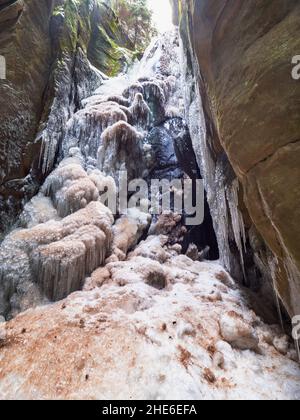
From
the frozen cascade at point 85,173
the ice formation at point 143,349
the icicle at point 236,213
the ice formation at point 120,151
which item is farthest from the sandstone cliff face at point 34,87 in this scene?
the icicle at point 236,213

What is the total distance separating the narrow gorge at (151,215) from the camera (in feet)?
9.04

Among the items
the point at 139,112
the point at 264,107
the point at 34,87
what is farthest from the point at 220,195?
the point at 34,87

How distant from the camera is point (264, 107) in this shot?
97.9 inches

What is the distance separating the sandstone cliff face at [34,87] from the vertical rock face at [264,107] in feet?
17.8

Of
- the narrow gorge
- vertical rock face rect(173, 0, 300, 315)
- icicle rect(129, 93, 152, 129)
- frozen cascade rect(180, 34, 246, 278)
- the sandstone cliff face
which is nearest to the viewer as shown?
vertical rock face rect(173, 0, 300, 315)

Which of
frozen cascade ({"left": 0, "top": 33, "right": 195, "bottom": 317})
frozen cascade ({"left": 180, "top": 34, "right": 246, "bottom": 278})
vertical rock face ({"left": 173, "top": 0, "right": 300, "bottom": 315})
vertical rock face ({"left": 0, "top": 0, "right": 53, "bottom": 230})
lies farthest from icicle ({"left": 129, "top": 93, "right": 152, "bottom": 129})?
vertical rock face ({"left": 173, "top": 0, "right": 300, "bottom": 315})

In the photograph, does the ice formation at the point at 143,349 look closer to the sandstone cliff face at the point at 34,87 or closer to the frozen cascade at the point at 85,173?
the frozen cascade at the point at 85,173

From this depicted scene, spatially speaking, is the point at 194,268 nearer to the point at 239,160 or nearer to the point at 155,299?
the point at 155,299

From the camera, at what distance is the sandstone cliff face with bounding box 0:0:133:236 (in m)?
6.49

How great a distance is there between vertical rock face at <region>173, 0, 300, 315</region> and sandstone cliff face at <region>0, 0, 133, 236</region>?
5424mm

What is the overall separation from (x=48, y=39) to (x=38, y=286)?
8195 millimetres

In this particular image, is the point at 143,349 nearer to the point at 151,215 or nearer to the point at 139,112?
the point at 151,215

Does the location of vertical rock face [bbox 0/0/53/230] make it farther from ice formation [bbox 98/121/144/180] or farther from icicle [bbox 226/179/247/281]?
icicle [bbox 226/179/247/281]
